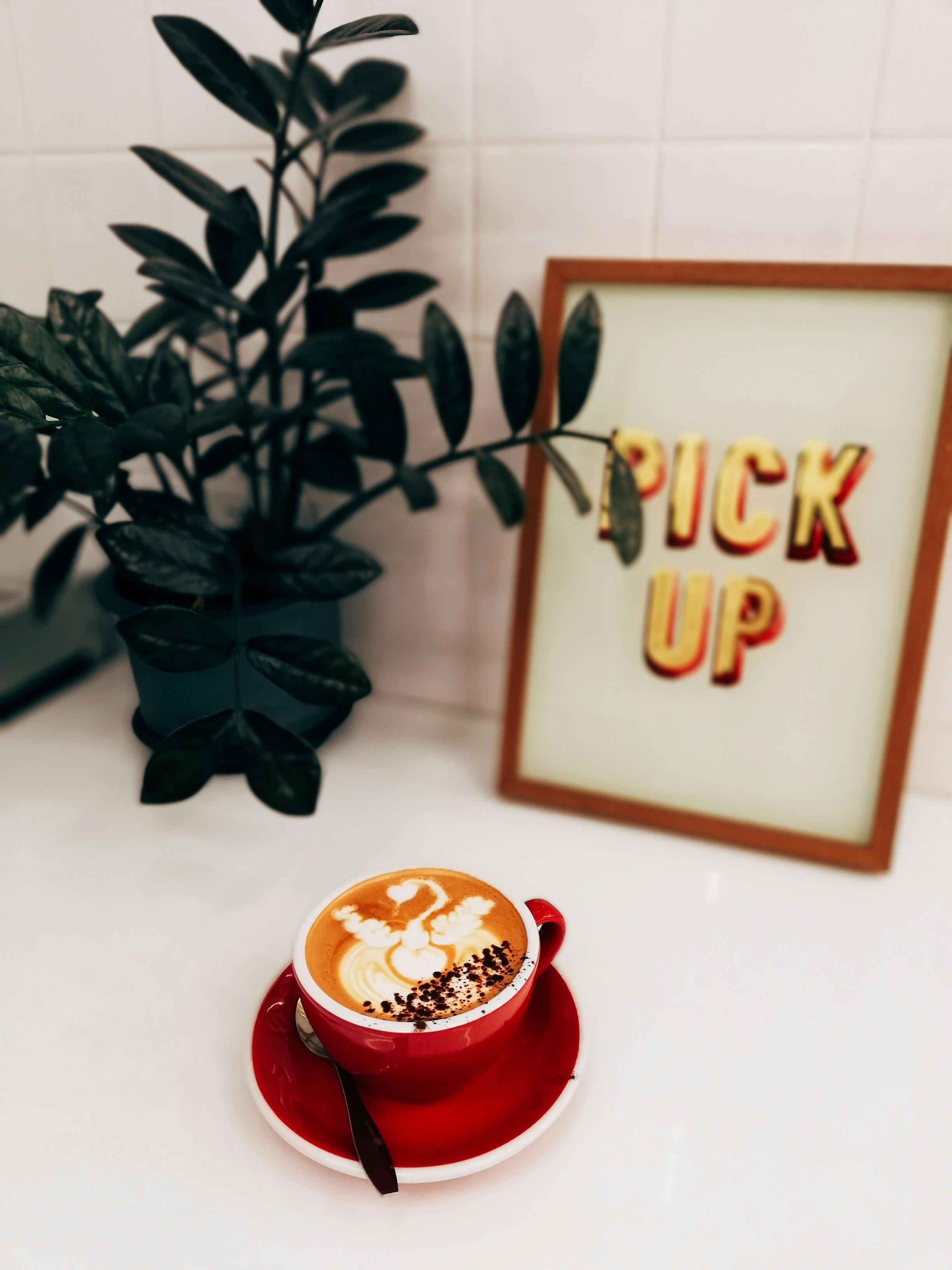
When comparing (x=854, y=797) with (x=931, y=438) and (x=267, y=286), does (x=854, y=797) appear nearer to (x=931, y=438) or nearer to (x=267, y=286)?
(x=931, y=438)

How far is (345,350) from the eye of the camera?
66cm

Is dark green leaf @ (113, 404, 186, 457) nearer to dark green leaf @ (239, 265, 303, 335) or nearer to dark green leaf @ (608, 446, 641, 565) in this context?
dark green leaf @ (239, 265, 303, 335)

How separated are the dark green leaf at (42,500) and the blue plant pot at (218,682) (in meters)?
0.12

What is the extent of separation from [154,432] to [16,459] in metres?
0.09

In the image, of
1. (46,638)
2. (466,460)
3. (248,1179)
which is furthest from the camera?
(46,638)

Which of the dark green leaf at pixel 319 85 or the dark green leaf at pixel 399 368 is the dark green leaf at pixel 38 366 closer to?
the dark green leaf at pixel 399 368

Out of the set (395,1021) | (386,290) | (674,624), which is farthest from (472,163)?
(395,1021)

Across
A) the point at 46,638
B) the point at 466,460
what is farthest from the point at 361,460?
the point at 46,638

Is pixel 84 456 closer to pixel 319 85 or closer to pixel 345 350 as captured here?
pixel 345 350

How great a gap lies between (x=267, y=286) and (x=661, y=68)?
0.35 metres

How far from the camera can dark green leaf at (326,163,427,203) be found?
0.72 m

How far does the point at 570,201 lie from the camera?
2.42 feet

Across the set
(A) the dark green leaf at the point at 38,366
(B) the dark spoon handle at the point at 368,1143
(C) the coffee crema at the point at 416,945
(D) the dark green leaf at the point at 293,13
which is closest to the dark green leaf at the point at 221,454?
(A) the dark green leaf at the point at 38,366

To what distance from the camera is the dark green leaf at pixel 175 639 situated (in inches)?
22.6
